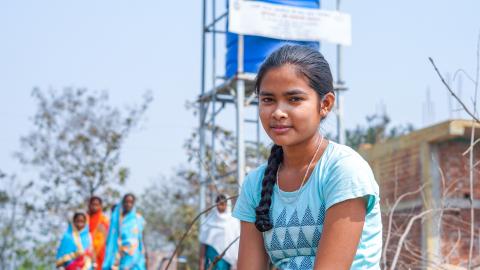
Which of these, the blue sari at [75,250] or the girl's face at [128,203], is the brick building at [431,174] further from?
the blue sari at [75,250]

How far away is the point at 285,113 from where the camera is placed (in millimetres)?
2889

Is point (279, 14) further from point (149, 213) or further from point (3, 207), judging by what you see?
point (149, 213)

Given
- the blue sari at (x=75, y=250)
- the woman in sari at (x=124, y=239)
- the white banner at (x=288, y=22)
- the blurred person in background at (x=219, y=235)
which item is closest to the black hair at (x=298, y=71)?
the blurred person in background at (x=219, y=235)

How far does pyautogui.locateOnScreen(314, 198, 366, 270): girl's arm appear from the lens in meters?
2.74

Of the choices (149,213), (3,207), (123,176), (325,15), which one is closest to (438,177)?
(325,15)

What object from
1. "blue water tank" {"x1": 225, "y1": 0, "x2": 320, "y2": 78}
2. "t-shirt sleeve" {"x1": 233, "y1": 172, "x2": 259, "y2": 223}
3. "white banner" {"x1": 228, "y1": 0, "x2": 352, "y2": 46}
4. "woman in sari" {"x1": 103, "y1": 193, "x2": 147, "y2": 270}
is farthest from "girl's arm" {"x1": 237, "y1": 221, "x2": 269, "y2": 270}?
"blue water tank" {"x1": 225, "y1": 0, "x2": 320, "y2": 78}

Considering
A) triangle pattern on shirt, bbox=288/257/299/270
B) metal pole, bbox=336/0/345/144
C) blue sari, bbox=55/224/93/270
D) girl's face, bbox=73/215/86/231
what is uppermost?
metal pole, bbox=336/0/345/144

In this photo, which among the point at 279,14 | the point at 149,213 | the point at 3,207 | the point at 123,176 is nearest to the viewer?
the point at 279,14

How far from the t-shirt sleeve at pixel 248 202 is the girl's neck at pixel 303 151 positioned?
0.19 metres

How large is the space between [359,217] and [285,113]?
0.39 meters

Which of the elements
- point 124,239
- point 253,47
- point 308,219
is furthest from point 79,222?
point 308,219

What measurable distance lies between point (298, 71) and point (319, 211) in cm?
43

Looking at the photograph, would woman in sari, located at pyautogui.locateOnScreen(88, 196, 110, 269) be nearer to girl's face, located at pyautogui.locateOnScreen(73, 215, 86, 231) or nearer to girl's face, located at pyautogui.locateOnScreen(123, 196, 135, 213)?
girl's face, located at pyautogui.locateOnScreen(73, 215, 86, 231)

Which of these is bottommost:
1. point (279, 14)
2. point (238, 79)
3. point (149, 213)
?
point (149, 213)
